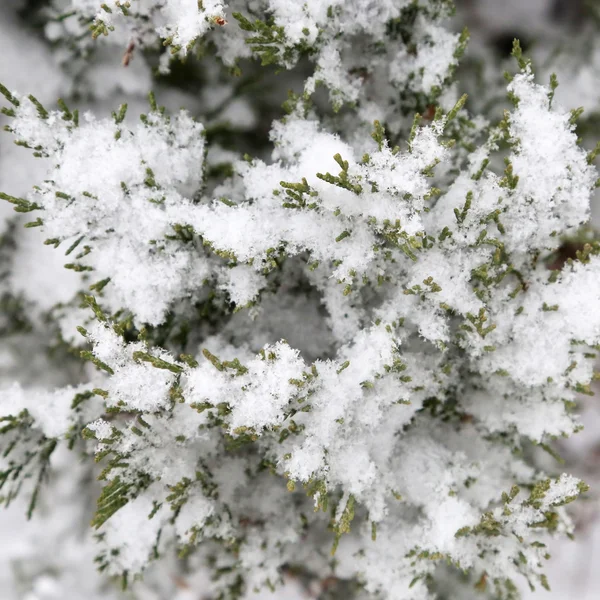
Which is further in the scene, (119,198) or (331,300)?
(331,300)

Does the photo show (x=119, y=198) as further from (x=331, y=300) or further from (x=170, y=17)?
(x=331, y=300)

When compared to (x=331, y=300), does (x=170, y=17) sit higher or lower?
higher

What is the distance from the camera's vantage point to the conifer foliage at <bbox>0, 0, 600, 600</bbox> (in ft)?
6.18

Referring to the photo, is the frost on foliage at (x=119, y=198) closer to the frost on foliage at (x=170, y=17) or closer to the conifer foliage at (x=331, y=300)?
the conifer foliage at (x=331, y=300)

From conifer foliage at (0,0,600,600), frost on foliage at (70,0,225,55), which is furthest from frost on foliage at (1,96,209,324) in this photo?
frost on foliage at (70,0,225,55)

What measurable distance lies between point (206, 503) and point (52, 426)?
69 cm

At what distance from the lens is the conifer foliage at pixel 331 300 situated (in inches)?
74.2

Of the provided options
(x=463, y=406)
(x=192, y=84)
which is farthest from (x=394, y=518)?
(x=192, y=84)

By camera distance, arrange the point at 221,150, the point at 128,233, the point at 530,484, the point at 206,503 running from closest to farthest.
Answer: the point at 128,233, the point at 206,503, the point at 530,484, the point at 221,150

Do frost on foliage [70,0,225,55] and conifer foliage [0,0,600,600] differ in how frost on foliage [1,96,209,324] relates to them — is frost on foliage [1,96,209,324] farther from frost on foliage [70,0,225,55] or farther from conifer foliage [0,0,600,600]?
frost on foliage [70,0,225,55]

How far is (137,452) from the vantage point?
202 centimetres

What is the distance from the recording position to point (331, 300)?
2.19 m

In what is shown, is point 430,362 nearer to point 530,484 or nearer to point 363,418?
point 363,418

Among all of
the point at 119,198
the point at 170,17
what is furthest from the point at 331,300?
the point at 170,17
